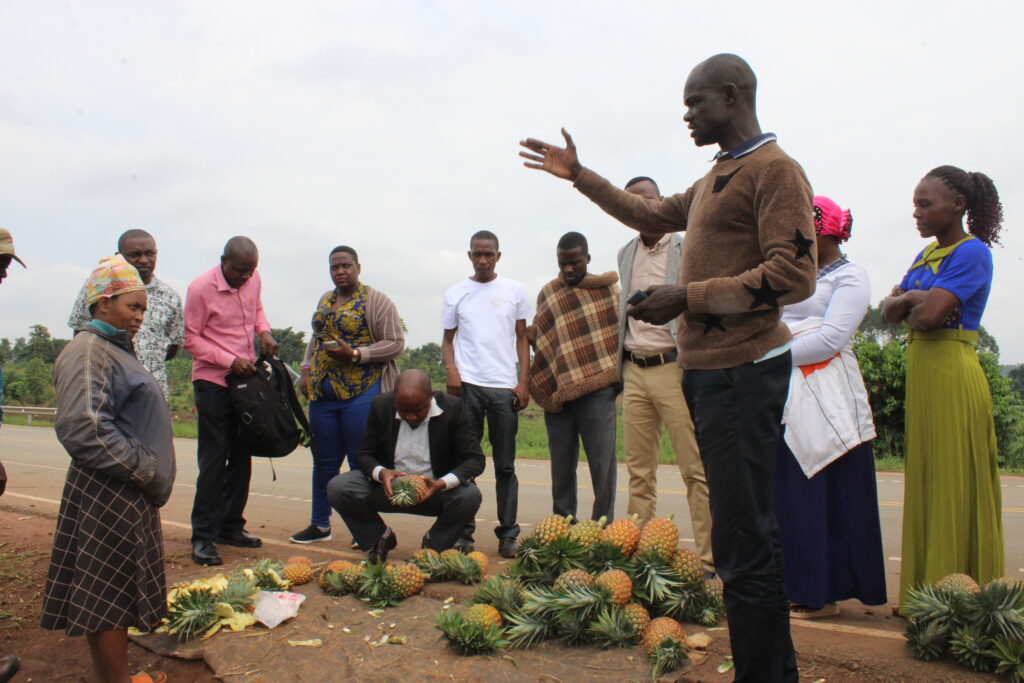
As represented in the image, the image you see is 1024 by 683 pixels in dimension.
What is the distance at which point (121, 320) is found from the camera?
12.1 feet

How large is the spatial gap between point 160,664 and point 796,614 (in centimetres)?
322

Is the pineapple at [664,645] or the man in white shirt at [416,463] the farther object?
the man in white shirt at [416,463]

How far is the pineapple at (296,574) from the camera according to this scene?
16.0 feet

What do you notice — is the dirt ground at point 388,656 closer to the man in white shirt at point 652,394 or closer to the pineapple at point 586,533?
the pineapple at point 586,533

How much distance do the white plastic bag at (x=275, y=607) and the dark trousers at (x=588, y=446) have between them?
2.02 meters

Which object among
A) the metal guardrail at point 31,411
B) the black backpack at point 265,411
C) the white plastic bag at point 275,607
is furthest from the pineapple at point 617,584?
the metal guardrail at point 31,411

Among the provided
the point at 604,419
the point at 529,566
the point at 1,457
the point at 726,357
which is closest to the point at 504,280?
the point at 604,419

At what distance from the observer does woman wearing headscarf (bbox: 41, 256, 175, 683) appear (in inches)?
137

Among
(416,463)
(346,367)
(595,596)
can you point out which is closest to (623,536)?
(595,596)

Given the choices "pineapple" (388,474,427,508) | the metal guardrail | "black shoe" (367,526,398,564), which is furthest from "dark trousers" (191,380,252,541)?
the metal guardrail

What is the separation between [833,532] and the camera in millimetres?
4344

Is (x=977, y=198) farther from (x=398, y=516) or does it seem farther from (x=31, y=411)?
(x=31, y=411)

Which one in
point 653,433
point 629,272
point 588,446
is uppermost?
point 629,272

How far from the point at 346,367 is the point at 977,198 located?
4317 mm
